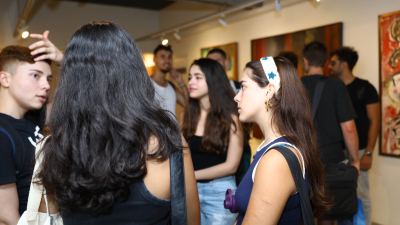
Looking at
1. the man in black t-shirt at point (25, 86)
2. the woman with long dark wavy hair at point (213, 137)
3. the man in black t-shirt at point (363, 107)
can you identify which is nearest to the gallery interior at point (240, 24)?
the man in black t-shirt at point (363, 107)

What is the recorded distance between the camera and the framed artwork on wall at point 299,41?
4117 millimetres

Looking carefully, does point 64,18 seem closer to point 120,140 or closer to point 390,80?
point 390,80

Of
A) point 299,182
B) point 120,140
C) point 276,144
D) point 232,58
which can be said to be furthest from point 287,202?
point 232,58

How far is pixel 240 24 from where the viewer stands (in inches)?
226

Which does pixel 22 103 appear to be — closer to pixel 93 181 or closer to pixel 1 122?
pixel 1 122

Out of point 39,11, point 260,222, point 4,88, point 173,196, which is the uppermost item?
point 39,11

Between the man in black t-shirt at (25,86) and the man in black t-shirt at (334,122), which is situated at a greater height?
the man in black t-shirt at (25,86)

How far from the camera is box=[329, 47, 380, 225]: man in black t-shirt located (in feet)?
11.7

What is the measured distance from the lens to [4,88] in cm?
172

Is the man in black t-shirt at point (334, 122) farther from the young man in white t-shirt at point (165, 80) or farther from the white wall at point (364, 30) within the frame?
the young man in white t-shirt at point (165, 80)

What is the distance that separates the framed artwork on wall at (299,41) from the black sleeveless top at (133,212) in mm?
3757

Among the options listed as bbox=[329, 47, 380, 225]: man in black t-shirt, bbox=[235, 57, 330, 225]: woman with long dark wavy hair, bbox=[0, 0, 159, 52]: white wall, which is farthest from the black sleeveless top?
bbox=[0, 0, 159, 52]: white wall

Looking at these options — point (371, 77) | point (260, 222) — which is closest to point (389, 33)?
point (371, 77)

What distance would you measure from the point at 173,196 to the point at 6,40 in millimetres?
6873
